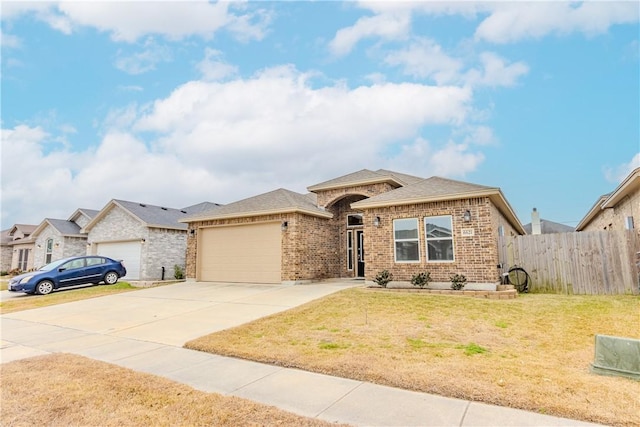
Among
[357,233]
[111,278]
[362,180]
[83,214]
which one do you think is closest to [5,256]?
[83,214]

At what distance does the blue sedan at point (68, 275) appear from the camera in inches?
576

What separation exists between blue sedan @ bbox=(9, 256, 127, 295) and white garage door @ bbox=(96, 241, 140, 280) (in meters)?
0.84

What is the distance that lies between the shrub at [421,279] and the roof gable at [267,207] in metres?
5.19

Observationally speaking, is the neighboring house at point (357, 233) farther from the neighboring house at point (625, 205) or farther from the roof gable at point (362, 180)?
the neighboring house at point (625, 205)

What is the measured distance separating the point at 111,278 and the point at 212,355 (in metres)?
14.6

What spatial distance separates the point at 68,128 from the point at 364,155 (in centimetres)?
1547

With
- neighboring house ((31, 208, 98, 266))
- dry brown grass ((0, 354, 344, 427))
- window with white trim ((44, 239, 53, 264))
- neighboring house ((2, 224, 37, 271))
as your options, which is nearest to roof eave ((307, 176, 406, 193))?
dry brown grass ((0, 354, 344, 427))

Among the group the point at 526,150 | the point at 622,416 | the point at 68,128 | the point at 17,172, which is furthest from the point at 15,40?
the point at 526,150

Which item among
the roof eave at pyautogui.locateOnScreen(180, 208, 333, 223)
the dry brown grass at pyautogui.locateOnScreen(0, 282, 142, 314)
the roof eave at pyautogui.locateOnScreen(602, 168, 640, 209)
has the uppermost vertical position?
the roof eave at pyautogui.locateOnScreen(602, 168, 640, 209)

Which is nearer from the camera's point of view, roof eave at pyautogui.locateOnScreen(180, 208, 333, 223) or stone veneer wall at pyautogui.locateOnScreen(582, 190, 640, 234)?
stone veneer wall at pyautogui.locateOnScreen(582, 190, 640, 234)

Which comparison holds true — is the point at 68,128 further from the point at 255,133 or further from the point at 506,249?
the point at 506,249

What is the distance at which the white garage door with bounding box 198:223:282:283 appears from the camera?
14258mm

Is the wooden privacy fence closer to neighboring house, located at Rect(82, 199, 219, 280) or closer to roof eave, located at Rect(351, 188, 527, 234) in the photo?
roof eave, located at Rect(351, 188, 527, 234)

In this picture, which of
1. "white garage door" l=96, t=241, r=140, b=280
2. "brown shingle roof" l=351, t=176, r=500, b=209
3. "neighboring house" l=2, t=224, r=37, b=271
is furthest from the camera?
"neighboring house" l=2, t=224, r=37, b=271
